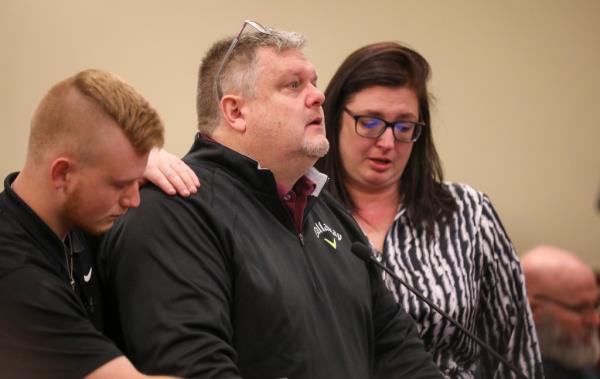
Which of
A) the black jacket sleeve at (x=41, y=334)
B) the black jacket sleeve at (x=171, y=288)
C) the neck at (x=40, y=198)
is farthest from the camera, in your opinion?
the black jacket sleeve at (x=171, y=288)

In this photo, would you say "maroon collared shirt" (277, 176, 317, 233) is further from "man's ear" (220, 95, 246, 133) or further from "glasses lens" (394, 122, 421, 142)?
"glasses lens" (394, 122, 421, 142)

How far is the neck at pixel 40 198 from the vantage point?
4.50ft

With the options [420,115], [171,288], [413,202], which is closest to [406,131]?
[420,115]

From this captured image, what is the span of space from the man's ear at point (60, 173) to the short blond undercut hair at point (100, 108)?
32mm

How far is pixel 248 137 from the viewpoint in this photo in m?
1.84

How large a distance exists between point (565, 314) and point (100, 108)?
0.98 m

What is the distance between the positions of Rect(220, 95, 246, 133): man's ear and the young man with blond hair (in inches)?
14.0

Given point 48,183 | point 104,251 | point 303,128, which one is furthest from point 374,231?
point 48,183

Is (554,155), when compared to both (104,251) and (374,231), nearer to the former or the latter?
(374,231)

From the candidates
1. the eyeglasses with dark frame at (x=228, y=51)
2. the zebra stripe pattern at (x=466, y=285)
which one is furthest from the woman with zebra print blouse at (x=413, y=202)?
the eyeglasses with dark frame at (x=228, y=51)

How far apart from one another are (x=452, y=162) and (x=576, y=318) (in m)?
1.67

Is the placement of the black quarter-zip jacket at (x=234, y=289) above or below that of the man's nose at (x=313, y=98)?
below

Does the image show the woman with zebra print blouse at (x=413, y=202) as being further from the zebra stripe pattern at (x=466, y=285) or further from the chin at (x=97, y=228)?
the chin at (x=97, y=228)

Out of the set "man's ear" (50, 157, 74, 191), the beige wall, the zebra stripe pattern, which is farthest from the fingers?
the beige wall
